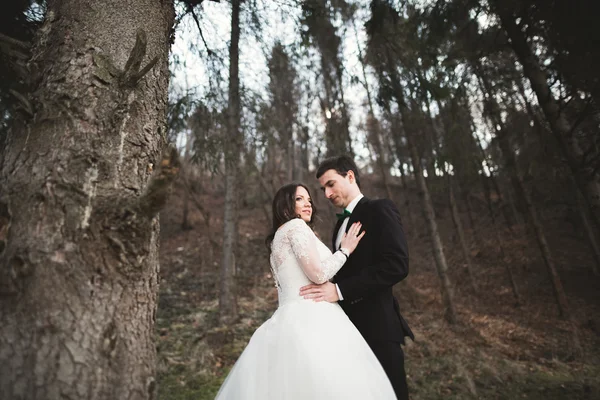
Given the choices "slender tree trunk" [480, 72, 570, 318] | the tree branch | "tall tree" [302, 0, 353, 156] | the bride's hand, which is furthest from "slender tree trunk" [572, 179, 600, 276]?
the tree branch

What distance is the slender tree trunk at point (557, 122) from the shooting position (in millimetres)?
4141

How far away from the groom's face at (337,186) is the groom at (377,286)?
0.58 ft

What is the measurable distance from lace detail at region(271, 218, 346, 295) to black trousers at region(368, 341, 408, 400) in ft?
2.15

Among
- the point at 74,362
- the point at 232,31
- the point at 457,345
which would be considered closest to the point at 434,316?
the point at 457,345

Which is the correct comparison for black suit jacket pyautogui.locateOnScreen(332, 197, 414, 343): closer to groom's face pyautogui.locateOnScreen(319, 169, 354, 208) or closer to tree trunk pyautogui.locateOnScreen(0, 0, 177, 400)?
groom's face pyautogui.locateOnScreen(319, 169, 354, 208)

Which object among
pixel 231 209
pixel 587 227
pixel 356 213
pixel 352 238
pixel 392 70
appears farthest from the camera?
pixel 587 227

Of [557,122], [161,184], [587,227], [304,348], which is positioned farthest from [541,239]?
[161,184]

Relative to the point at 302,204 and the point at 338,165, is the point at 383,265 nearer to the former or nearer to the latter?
the point at 302,204

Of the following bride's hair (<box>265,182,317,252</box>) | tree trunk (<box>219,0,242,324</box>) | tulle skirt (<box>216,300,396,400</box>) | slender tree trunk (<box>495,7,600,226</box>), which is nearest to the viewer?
tulle skirt (<box>216,300,396,400</box>)

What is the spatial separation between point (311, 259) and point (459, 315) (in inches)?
363

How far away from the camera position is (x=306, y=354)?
6.34ft

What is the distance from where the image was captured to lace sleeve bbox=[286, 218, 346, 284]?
2.28 metres

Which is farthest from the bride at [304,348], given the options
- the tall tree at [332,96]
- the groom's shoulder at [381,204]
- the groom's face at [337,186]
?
the tall tree at [332,96]

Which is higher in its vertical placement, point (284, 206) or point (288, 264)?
point (284, 206)
